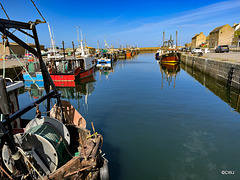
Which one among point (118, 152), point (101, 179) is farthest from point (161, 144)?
point (101, 179)

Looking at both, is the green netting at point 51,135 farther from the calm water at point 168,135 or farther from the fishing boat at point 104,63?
the fishing boat at point 104,63

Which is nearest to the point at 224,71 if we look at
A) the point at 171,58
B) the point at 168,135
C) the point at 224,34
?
the point at 168,135

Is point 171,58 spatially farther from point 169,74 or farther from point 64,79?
point 64,79

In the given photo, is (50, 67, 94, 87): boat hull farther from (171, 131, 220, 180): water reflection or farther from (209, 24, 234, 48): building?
(209, 24, 234, 48): building

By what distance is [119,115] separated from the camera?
1419cm

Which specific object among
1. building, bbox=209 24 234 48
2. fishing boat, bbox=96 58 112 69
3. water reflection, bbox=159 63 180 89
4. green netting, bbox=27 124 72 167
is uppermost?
building, bbox=209 24 234 48

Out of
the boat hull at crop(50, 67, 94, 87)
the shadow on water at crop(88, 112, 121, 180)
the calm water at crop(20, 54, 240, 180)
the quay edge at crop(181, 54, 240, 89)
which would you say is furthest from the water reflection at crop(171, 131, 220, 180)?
the boat hull at crop(50, 67, 94, 87)

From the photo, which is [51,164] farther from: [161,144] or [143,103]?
[143,103]

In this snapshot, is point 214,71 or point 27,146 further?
point 214,71

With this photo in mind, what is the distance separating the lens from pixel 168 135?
10.6 meters

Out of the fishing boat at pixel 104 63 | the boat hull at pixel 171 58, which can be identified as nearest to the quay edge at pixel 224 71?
the boat hull at pixel 171 58

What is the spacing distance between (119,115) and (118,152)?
530 cm

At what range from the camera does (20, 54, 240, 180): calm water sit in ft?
25.1

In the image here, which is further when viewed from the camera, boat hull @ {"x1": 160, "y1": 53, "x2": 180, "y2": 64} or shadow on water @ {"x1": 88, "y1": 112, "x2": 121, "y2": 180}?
boat hull @ {"x1": 160, "y1": 53, "x2": 180, "y2": 64}
